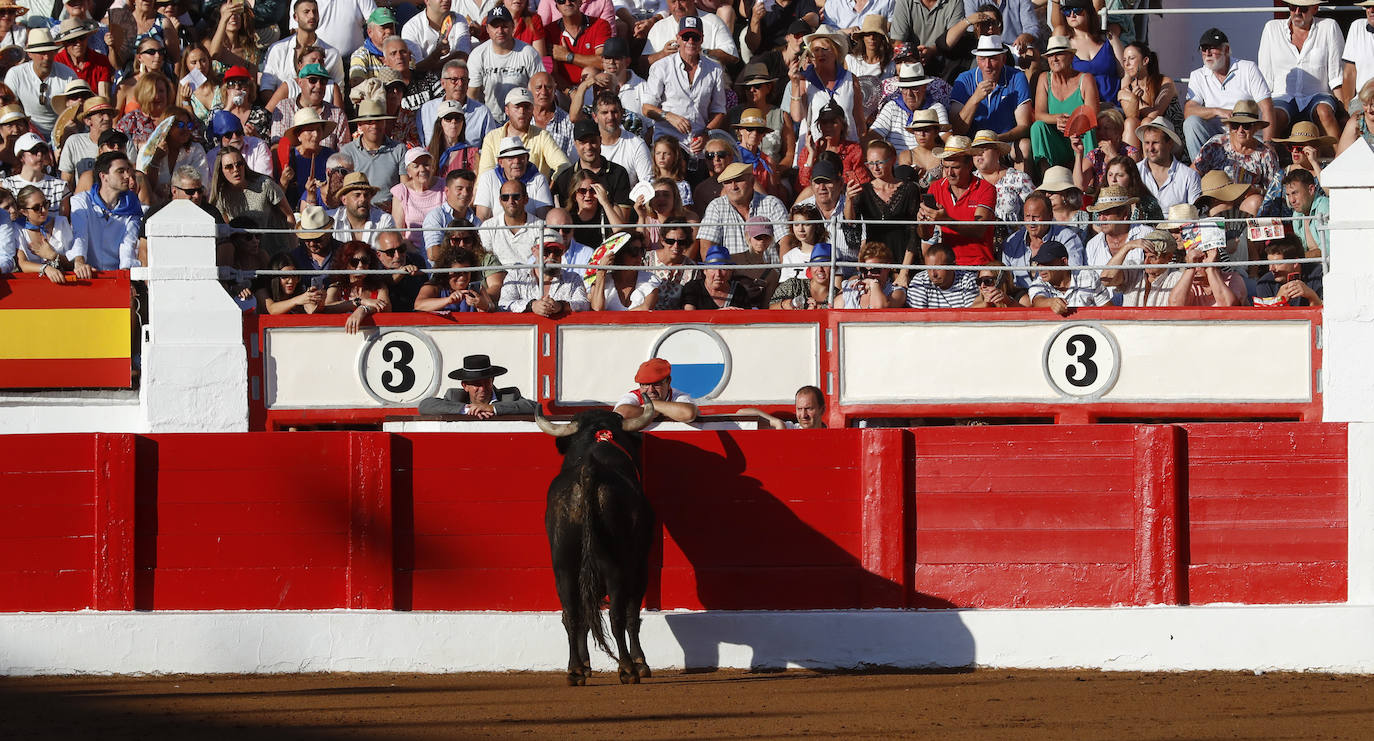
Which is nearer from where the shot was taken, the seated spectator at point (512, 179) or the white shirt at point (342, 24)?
the seated spectator at point (512, 179)

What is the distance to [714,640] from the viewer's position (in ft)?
29.4

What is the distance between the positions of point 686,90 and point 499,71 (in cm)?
129

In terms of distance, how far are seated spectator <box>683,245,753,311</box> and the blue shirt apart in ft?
7.16

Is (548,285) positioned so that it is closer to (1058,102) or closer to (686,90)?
(686,90)

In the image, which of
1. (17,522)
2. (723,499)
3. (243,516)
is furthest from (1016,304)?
(17,522)

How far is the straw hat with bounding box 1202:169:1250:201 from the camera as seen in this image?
37.7 feet

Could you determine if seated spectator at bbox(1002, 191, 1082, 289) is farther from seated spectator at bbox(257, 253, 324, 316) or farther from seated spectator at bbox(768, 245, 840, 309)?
seated spectator at bbox(257, 253, 324, 316)

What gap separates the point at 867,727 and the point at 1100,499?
2.34 meters

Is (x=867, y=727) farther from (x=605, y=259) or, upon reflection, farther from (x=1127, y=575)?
(x=605, y=259)

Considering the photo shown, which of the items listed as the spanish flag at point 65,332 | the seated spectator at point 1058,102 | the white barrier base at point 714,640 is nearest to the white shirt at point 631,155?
the seated spectator at point 1058,102

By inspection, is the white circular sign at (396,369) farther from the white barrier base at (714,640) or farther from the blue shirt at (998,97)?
the blue shirt at (998,97)

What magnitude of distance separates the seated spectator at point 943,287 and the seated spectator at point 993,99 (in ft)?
4.86

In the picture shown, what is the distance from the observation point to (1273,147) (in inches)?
483

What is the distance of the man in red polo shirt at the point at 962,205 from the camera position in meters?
11.4
